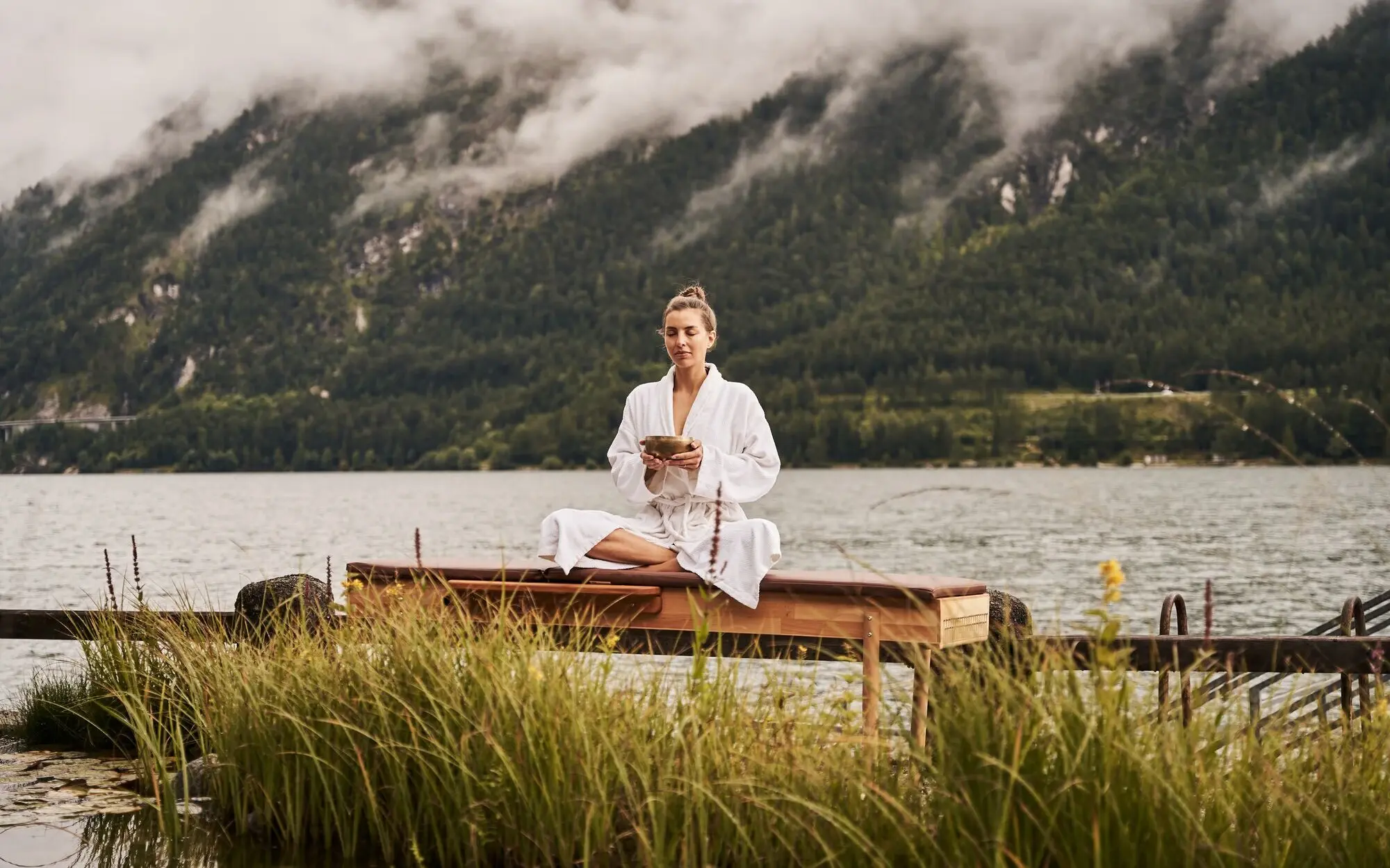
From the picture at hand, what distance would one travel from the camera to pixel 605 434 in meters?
154

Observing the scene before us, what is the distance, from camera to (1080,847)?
2949mm

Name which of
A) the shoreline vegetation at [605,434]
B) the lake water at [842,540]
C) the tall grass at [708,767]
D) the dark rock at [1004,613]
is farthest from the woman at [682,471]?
the shoreline vegetation at [605,434]

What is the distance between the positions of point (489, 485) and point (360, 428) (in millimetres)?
53492

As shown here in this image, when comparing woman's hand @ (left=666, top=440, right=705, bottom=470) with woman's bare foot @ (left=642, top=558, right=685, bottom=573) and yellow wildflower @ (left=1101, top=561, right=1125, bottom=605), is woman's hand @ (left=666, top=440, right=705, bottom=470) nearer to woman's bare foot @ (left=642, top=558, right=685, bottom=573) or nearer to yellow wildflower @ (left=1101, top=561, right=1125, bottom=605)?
woman's bare foot @ (left=642, top=558, right=685, bottom=573)

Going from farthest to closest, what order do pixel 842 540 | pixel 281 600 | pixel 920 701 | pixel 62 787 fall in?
pixel 842 540 → pixel 281 600 → pixel 62 787 → pixel 920 701

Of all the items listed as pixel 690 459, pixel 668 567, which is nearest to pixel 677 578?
pixel 668 567

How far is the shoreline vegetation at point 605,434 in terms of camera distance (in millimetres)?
126375

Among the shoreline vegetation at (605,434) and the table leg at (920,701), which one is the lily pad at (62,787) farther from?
the shoreline vegetation at (605,434)

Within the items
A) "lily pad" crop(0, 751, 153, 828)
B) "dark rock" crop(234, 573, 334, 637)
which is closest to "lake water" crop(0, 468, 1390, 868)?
"lily pad" crop(0, 751, 153, 828)

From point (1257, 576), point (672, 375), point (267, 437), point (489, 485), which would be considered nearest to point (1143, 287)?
point (489, 485)

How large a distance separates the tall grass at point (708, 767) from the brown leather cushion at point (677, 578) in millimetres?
488

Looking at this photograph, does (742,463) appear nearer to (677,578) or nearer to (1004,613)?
(677,578)

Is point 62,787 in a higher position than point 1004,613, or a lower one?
lower

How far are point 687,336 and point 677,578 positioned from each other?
3.85ft
